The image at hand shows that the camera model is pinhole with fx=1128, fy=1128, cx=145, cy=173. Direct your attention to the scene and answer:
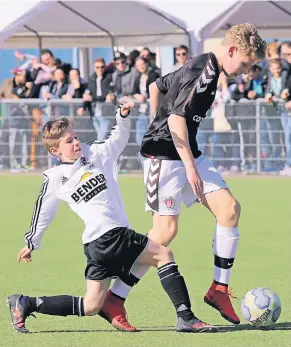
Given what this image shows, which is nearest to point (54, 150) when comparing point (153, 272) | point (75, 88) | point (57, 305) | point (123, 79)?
point (57, 305)

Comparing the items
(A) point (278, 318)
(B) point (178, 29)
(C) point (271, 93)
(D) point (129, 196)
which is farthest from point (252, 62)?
(B) point (178, 29)

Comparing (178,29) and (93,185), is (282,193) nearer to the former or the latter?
(178,29)

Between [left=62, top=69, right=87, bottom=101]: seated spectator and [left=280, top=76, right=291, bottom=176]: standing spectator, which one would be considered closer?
[left=280, top=76, right=291, bottom=176]: standing spectator

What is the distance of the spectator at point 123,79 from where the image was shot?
60.4 ft

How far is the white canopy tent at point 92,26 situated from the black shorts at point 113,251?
43.2ft

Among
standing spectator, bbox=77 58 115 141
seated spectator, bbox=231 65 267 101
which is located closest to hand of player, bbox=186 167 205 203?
seated spectator, bbox=231 65 267 101

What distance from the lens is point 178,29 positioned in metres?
21.2

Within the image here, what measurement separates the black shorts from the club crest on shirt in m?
0.69

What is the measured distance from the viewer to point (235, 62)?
7.17 metres

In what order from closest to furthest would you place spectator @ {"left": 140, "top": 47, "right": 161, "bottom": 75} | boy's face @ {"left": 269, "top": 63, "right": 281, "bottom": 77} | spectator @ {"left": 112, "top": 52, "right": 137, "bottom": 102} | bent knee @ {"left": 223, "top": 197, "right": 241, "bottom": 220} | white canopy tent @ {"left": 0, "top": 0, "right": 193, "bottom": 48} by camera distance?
bent knee @ {"left": 223, "top": 197, "right": 241, "bottom": 220} < boy's face @ {"left": 269, "top": 63, "right": 281, "bottom": 77} < spectator @ {"left": 112, "top": 52, "right": 137, "bottom": 102} < spectator @ {"left": 140, "top": 47, "right": 161, "bottom": 75} < white canopy tent @ {"left": 0, "top": 0, "right": 193, "bottom": 48}

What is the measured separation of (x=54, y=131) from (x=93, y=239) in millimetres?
700

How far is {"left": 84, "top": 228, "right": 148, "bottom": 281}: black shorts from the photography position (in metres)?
6.75

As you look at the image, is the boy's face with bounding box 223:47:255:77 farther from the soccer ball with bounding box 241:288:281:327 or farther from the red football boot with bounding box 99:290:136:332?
the red football boot with bounding box 99:290:136:332

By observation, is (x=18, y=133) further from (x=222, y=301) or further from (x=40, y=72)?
(x=222, y=301)
